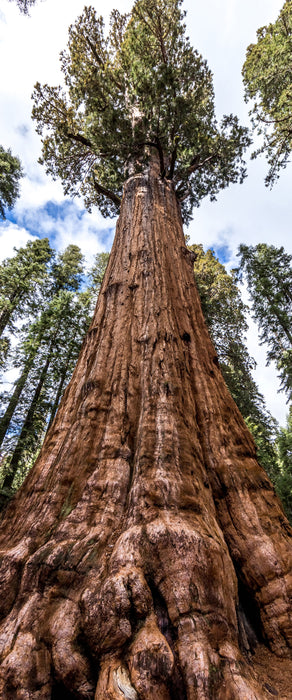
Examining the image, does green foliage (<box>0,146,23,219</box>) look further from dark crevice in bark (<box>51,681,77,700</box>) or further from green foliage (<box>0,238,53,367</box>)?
dark crevice in bark (<box>51,681,77,700</box>)

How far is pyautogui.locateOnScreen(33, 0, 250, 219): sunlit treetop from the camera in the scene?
671cm

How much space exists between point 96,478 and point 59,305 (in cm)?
1036

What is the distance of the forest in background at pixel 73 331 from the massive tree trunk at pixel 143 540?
7.22 metres

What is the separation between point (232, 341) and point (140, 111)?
911cm

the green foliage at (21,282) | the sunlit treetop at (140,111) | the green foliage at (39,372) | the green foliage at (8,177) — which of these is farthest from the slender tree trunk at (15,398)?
the green foliage at (8,177)

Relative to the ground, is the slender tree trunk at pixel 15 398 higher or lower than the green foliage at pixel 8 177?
lower

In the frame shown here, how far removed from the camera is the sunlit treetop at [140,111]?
22.0 feet

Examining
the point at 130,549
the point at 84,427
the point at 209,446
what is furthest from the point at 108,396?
the point at 130,549

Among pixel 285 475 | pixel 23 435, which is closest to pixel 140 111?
pixel 23 435

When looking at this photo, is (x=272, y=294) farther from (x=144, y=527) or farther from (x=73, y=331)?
(x=144, y=527)

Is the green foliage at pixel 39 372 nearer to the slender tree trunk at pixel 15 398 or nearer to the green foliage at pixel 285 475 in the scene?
the slender tree trunk at pixel 15 398

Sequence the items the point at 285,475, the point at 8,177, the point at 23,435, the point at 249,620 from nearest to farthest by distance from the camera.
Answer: the point at 249,620, the point at 23,435, the point at 285,475, the point at 8,177

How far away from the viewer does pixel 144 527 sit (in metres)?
2.15

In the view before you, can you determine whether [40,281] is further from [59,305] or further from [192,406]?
[192,406]
